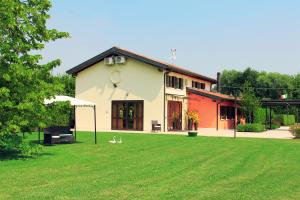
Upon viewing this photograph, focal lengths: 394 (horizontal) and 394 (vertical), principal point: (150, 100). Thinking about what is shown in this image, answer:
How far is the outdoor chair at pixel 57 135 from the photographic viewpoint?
1792 cm

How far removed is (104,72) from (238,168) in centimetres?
2312

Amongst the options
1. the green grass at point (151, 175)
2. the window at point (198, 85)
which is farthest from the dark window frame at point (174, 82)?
the green grass at point (151, 175)

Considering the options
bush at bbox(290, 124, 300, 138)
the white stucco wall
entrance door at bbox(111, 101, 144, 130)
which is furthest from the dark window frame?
bush at bbox(290, 124, 300, 138)

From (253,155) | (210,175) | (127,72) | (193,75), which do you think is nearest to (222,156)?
(253,155)

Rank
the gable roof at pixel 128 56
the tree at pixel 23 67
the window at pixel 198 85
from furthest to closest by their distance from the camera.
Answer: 1. the window at pixel 198 85
2. the gable roof at pixel 128 56
3. the tree at pixel 23 67

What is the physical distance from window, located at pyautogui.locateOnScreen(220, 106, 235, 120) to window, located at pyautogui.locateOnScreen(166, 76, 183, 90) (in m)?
6.23

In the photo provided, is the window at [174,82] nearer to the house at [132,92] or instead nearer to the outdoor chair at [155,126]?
the house at [132,92]

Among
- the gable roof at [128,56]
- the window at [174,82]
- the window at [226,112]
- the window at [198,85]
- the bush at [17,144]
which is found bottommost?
the bush at [17,144]

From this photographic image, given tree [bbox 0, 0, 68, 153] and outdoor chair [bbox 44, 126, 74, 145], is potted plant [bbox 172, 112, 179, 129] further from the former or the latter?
tree [bbox 0, 0, 68, 153]

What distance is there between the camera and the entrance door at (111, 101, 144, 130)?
31.5 metres

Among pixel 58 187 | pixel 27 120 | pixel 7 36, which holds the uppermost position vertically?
pixel 7 36

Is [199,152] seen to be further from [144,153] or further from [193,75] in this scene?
[193,75]

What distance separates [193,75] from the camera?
3712 cm

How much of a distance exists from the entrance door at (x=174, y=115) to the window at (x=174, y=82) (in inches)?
54.7
